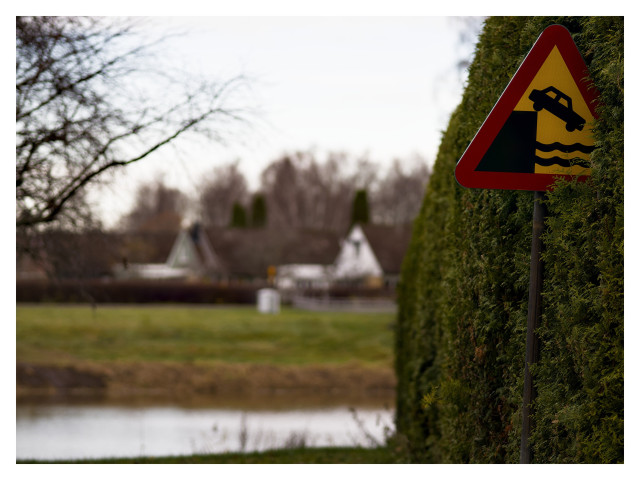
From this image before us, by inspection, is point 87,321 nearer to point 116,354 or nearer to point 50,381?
point 116,354

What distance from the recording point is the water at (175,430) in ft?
41.0

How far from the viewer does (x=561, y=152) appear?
3.57 metres

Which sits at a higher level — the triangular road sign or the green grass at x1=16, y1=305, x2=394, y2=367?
the triangular road sign

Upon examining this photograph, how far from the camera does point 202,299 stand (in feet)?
152

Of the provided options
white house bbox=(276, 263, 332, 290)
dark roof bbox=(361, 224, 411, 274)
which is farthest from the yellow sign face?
dark roof bbox=(361, 224, 411, 274)

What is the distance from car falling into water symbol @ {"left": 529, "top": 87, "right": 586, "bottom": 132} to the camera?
135 inches

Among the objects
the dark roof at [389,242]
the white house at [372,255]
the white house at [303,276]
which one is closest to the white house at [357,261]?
the white house at [372,255]

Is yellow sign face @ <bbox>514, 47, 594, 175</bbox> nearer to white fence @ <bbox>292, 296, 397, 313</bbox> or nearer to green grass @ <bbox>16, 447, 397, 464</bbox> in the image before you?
green grass @ <bbox>16, 447, 397, 464</bbox>

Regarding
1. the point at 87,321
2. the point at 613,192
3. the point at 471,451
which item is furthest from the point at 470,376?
the point at 87,321

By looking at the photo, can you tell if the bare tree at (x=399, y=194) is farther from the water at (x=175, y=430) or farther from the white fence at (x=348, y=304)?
the water at (x=175, y=430)

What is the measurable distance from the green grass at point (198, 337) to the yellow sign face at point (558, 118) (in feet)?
83.3

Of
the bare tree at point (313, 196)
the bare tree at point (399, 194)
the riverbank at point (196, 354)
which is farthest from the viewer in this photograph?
the bare tree at point (313, 196)

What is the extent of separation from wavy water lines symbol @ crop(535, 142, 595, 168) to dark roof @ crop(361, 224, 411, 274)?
52671 millimetres

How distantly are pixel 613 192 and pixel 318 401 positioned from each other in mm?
20182
